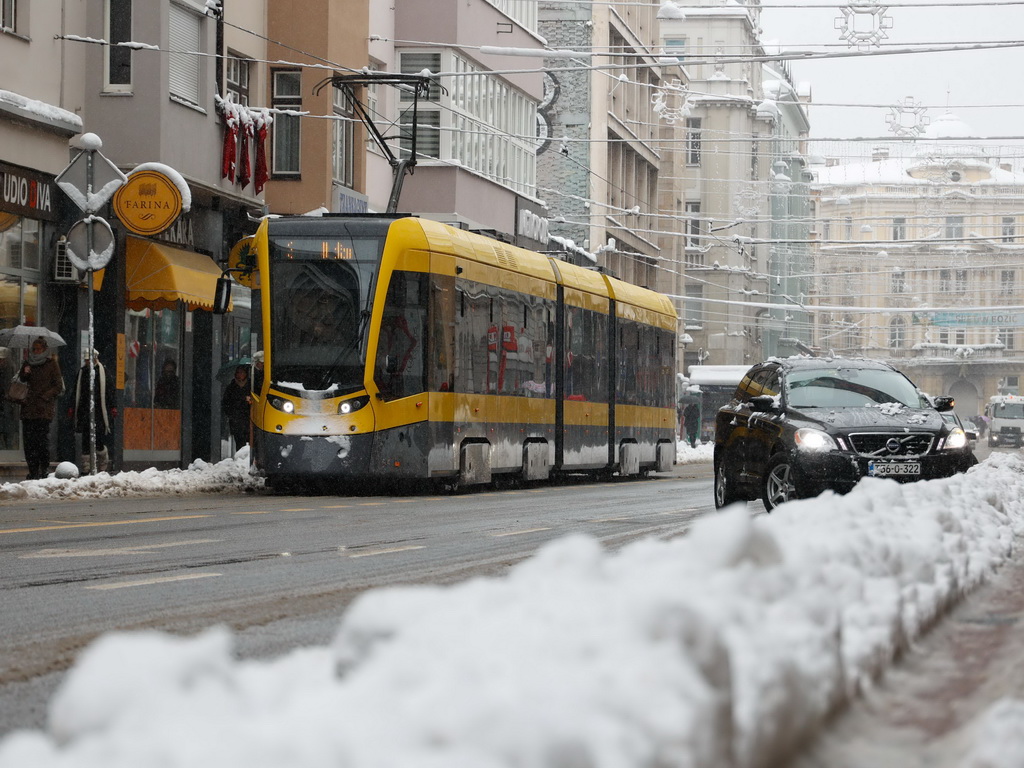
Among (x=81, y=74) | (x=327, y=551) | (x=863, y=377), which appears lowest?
(x=327, y=551)

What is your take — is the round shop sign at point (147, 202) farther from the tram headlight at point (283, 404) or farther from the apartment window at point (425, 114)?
the apartment window at point (425, 114)

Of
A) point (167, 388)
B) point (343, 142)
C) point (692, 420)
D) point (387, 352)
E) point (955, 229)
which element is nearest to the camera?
point (387, 352)

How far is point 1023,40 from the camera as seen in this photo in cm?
2750

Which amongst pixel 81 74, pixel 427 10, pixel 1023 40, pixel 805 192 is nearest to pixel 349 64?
pixel 427 10

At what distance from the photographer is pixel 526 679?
3.39 meters

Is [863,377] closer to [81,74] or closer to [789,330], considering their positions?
[81,74]

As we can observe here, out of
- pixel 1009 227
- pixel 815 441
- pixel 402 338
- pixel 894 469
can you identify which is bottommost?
pixel 894 469

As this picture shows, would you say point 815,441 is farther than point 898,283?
No

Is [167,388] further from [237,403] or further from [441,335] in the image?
[441,335]

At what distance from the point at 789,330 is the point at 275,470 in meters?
114

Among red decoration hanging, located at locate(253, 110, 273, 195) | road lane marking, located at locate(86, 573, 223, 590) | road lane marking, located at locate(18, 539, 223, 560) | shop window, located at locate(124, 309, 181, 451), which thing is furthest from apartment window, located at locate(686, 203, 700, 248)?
road lane marking, located at locate(86, 573, 223, 590)

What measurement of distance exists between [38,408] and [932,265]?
109407mm

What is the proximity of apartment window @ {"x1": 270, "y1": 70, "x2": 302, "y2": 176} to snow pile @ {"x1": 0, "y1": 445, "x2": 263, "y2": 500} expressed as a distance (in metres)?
8.09

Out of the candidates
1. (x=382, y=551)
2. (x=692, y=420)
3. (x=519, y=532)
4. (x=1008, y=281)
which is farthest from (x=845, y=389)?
(x=1008, y=281)
